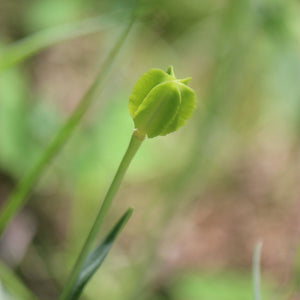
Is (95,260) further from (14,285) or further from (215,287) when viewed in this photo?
(215,287)

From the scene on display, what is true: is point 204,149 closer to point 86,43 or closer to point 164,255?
point 164,255

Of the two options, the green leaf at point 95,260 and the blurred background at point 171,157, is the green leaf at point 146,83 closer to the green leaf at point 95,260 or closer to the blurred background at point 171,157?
the green leaf at point 95,260

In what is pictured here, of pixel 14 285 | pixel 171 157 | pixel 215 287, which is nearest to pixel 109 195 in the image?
pixel 14 285

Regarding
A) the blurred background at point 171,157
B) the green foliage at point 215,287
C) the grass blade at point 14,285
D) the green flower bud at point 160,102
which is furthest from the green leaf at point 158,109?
the green foliage at point 215,287

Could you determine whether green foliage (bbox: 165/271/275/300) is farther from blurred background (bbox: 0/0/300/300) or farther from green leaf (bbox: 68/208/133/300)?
green leaf (bbox: 68/208/133/300)

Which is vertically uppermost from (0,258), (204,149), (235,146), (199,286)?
(235,146)

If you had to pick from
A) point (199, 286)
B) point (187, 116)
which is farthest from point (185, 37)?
point (187, 116)

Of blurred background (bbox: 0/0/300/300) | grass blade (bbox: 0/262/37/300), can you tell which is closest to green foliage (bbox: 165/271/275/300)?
blurred background (bbox: 0/0/300/300)
